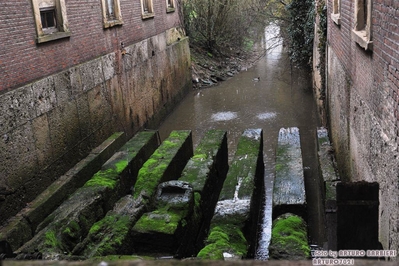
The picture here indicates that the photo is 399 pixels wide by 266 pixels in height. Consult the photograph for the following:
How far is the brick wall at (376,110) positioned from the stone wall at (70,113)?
15.0 ft

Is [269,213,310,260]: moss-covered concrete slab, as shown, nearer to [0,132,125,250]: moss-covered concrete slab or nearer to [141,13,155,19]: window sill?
[0,132,125,250]: moss-covered concrete slab

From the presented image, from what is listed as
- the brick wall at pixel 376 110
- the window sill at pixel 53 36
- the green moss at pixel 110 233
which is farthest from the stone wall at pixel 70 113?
the brick wall at pixel 376 110

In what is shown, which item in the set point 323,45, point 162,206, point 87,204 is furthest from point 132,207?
point 323,45

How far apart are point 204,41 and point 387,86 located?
20430mm

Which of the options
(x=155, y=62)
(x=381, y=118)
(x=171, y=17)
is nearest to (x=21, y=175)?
(x=381, y=118)

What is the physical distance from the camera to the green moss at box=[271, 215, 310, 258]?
16.1ft

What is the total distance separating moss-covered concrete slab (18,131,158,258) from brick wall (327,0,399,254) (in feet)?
11.6

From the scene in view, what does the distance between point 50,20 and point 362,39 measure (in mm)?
5640

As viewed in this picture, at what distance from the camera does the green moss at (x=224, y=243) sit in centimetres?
503

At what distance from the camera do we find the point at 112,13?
1125 centimetres

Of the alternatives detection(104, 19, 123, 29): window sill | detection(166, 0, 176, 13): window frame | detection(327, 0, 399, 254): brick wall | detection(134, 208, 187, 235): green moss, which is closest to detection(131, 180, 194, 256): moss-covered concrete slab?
detection(134, 208, 187, 235): green moss

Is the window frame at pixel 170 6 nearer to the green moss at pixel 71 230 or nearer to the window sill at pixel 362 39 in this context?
the window sill at pixel 362 39

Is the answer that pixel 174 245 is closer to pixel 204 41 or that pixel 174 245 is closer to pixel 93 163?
pixel 93 163

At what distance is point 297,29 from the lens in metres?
16.5
